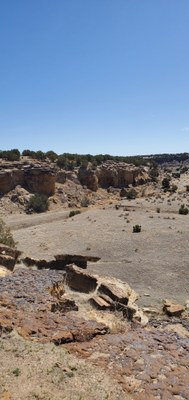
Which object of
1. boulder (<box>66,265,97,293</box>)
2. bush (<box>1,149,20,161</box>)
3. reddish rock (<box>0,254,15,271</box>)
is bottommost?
boulder (<box>66,265,97,293</box>)

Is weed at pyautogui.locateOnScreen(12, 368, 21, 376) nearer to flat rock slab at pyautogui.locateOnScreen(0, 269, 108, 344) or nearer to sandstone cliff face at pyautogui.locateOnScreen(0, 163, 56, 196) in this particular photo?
flat rock slab at pyautogui.locateOnScreen(0, 269, 108, 344)

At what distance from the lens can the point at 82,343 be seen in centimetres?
821

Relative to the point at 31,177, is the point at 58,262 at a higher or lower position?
lower

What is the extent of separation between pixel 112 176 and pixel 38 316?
5987 centimetres

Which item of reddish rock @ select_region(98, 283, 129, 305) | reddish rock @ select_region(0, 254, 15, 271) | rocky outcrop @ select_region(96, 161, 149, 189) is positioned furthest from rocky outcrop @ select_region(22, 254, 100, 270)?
rocky outcrop @ select_region(96, 161, 149, 189)

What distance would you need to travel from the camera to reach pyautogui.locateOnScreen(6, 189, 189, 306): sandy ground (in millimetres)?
21141

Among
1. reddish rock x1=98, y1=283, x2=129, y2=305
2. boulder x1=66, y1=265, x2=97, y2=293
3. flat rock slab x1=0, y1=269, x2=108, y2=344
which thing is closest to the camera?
flat rock slab x1=0, y1=269, x2=108, y2=344

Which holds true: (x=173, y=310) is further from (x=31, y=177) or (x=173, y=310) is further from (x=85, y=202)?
(x=31, y=177)

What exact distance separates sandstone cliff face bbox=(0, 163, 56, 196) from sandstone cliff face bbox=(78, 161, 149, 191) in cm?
890

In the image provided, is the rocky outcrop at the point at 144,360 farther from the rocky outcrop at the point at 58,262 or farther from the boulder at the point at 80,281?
the rocky outcrop at the point at 58,262

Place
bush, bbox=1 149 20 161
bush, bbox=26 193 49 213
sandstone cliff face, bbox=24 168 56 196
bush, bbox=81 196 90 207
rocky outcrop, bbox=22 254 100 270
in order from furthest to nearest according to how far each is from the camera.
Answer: bush, bbox=1 149 20 161 < bush, bbox=81 196 90 207 < sandstone cliff face, bbox=24 168 56 196 < bush, bbox=26 193 49 213 < rocky outcrop, bbox=22 254 100 270

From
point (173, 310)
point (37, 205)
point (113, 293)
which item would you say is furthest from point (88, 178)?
point (113, 293)

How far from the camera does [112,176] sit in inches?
2689

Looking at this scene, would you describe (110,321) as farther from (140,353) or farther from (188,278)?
(188,278)
